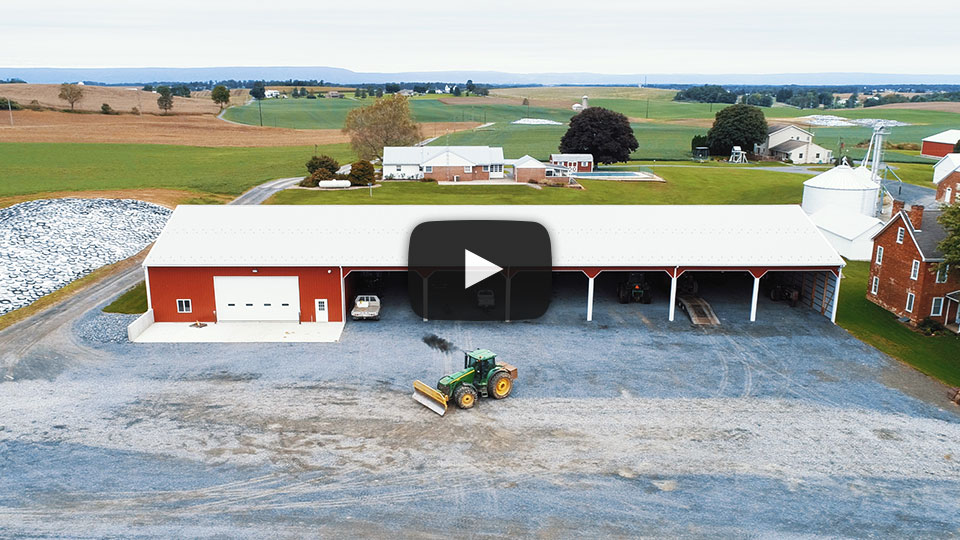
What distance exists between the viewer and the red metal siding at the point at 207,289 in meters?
33.7

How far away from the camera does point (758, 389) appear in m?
26.8

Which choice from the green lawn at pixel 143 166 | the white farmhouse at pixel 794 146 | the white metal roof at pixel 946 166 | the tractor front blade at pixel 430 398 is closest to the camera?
the tractor front blade at pixel 430 398

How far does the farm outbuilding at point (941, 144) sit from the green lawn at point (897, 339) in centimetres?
8281

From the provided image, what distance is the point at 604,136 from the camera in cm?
9269

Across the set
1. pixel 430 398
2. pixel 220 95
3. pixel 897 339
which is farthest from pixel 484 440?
pixel 220 95

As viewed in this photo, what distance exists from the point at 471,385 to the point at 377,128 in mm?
72445

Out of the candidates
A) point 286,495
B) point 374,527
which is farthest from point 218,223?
point 374,527

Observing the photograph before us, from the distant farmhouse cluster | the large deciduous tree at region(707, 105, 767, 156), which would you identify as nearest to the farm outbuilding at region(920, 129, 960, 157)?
the large deciduous tree at region(707, 105, 767, 156)

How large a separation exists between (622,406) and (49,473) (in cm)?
1863

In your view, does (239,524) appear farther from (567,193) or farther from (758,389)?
(567,193)

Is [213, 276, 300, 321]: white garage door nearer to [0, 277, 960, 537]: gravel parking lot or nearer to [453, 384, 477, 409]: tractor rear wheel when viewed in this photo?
[0, 277, 960, 537]: gravel parking lot

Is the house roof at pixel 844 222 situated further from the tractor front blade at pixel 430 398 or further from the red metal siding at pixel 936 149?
the red metal siding at pixel 936 149
